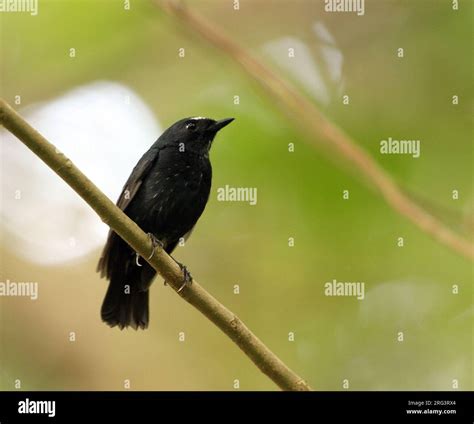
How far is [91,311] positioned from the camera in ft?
20.2

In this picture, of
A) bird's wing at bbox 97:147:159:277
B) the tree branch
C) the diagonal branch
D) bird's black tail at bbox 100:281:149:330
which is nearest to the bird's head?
bird's wing at bbox 97:147:159:277

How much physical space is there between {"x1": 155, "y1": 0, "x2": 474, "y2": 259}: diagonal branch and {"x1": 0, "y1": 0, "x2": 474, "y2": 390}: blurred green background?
1.58 feet

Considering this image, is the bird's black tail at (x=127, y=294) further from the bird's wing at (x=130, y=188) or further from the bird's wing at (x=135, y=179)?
the bird's wing at (x=135, y=179)

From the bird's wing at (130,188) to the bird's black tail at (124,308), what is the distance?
0.25 metres

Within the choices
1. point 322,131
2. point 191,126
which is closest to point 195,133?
point 191,126

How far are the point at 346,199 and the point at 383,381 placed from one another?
145 centimetres

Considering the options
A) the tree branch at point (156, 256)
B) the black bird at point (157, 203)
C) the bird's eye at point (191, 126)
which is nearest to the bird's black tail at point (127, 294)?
the black bird at point (157, 203)

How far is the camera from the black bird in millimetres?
5238

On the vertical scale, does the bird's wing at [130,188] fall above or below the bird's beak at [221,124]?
below

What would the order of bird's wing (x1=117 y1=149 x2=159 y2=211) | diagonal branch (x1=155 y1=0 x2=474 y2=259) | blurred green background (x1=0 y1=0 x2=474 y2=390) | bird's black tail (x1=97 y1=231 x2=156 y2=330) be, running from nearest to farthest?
diagonal branch (x1=155 y1=0 x2=474 y2=259)
bird's wing (x1=117 y1=149 x2=159 y2=211)
bird's black tail (x1=97 y1=231 x2=156 y2=330)
blurred green background (x1=0 y1=0 x2=474 y2=390)

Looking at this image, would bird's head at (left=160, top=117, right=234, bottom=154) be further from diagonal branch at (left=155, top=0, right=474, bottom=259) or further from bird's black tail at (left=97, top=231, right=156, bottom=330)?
bird's black tail at (left=97, top=231, right=156, bottom=330)

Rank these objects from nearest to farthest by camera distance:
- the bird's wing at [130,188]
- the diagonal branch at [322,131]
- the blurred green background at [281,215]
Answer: the diagonal branch at [322,131], the bird's wing at [130,188], the blurred green background at [281,215]

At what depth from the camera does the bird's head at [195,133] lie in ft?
18.0
